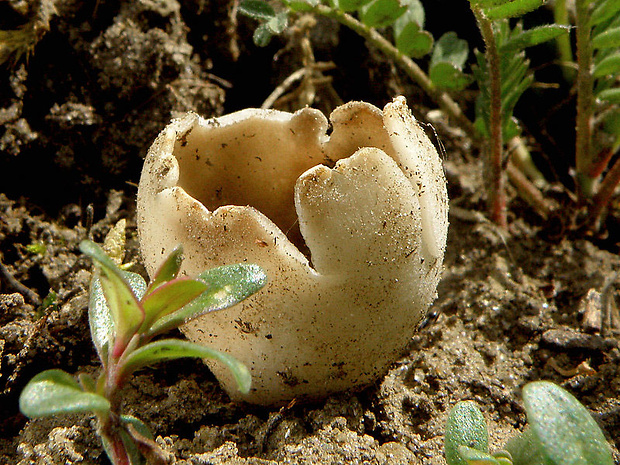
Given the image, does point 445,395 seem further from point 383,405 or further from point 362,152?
point 362,152

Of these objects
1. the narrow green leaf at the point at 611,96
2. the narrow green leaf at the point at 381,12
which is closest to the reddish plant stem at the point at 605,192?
the narrow green leaf at the point at 611,96

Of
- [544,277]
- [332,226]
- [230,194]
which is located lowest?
[544,277]

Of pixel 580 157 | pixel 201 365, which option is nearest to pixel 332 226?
pixel 201 365

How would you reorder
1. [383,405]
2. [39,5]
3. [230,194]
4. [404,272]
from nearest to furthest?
[404,272], [383,405], [230,194], [39,5]

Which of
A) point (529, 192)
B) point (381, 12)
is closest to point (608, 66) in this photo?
point (529, 192)

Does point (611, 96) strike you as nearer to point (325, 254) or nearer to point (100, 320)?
point (325, 254)

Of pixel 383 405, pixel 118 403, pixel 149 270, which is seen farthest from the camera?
pixel 383 405

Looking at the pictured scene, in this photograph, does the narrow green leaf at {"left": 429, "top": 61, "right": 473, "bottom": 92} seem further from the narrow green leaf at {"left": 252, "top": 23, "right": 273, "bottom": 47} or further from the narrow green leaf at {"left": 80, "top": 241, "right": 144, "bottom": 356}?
the narrow green leaf at {"left": 80, "top": 241, "right": 144, "bottom": 356}
